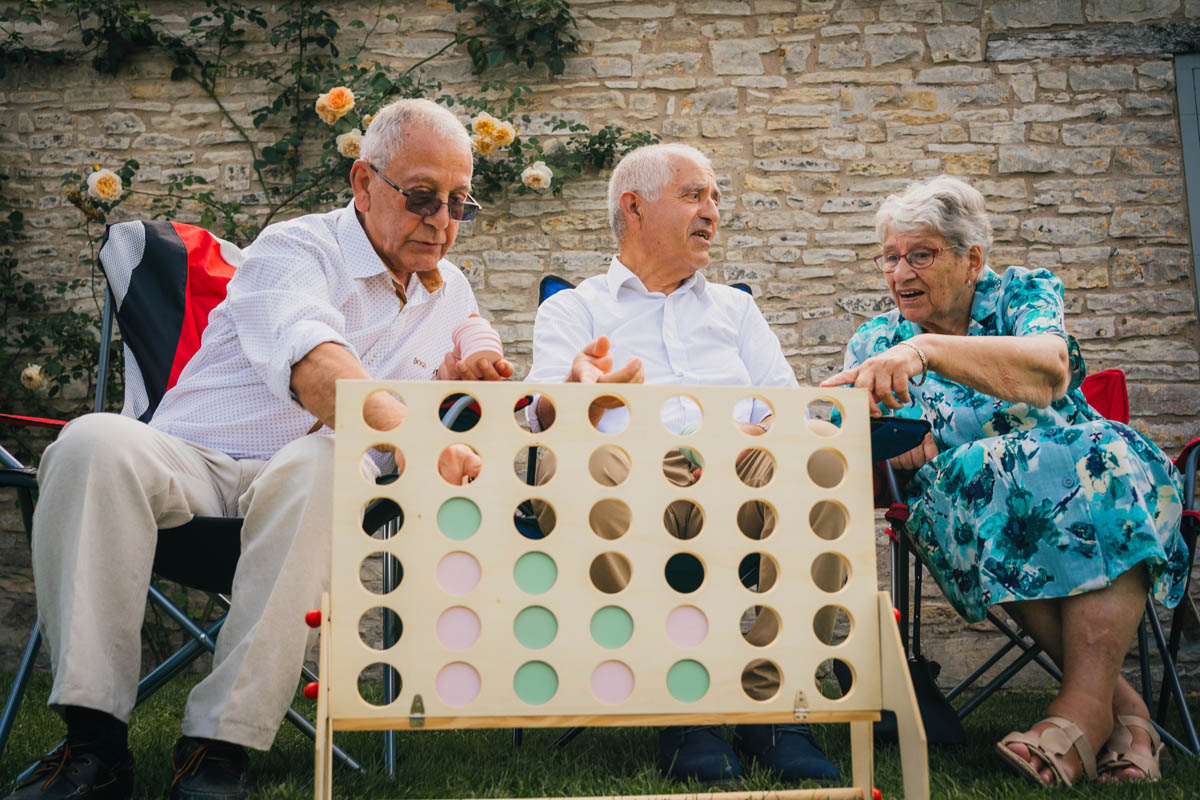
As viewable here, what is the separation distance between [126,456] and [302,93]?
318 cm

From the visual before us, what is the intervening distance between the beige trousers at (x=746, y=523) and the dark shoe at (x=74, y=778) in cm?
77

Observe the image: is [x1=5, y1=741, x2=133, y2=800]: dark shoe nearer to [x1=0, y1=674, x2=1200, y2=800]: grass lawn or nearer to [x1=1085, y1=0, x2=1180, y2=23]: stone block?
[x1=0, y1=674, x2=1200, y2=800]: grass lawn

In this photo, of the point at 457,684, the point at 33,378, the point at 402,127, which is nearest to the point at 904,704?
the point at 457,684

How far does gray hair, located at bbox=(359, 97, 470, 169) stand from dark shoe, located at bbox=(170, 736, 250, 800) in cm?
121

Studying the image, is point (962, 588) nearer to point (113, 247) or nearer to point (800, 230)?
point (113, 247)

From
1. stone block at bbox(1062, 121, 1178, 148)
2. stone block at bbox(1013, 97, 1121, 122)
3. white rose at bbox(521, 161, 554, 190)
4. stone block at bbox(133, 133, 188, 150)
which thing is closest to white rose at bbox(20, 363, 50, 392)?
stone block at bbox(133, 133, 188, 150)

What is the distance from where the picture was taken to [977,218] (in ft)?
7.86

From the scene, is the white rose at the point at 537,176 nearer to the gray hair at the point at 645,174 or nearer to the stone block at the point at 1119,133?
the gray hair at the point at 645,174

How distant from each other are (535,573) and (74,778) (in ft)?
2.78

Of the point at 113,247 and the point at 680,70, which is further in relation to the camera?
the point at 680,70

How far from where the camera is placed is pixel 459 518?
1180 millimetres

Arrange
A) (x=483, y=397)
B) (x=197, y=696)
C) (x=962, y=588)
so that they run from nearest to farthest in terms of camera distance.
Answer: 1. (x=483, y=397)
2. (x=197, y=696)
3. (x=962, y=588)

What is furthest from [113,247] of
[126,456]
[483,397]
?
[483,397]

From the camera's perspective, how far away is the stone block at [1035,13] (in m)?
4.20
